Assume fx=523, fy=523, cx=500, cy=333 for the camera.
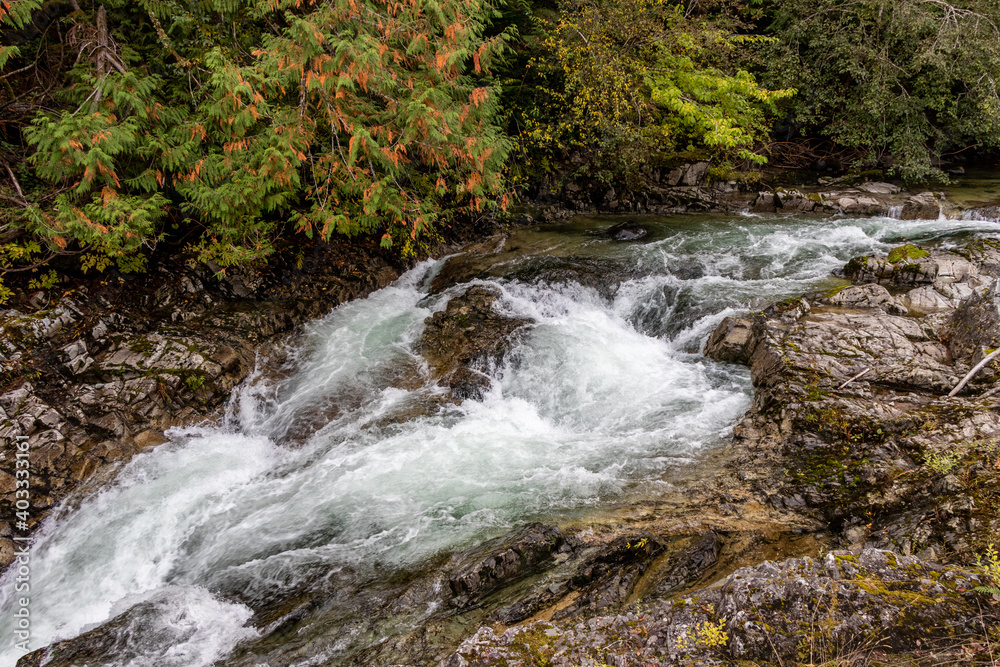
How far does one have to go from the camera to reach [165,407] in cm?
719

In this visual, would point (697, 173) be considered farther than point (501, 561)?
Yes

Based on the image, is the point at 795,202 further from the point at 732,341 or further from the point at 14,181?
the point at 14,181

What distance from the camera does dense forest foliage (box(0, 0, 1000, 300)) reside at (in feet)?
22.8

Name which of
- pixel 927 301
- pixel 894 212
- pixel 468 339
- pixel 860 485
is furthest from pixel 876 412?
pixel 894 212

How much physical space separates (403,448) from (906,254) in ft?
27.5

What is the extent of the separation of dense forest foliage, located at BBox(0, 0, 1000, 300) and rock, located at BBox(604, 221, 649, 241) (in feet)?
6.54

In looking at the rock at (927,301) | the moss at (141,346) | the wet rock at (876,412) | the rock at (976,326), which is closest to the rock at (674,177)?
the wet rock at (876,412)

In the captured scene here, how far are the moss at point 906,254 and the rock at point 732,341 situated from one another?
2.92 meters

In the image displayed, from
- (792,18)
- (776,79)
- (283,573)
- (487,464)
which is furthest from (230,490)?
(792,18)

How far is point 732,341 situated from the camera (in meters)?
7.48

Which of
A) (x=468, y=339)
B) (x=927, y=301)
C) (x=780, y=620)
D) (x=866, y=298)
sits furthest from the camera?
(x=468, y=339)

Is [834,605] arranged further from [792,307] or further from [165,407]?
[165,407]

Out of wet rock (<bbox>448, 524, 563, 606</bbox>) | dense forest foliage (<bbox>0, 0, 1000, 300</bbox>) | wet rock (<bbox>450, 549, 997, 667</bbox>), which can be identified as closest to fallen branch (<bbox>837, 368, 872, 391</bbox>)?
wet rock (<bbox>450, 549, 997, 667</bbox>)

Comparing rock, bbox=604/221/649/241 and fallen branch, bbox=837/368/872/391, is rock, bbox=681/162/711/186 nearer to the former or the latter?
rock, bbox=604/221/649/241
